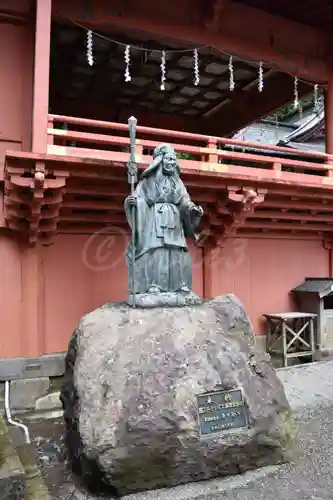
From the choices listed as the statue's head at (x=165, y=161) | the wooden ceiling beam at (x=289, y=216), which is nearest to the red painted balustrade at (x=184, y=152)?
the wooden ceiling beam at (x=289, y=216)

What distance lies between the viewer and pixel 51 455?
16.3 feet

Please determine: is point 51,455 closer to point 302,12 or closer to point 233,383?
point 233,383

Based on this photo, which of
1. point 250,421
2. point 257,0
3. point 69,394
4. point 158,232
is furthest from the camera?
point 257,0

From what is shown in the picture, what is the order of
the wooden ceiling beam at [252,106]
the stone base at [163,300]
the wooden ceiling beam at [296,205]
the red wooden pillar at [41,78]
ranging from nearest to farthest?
the stone base at [163,300], the red wooden pillar at [41,78], the wooden ceiling beam at [296,205], the wooden ceiling beam at [252,106]

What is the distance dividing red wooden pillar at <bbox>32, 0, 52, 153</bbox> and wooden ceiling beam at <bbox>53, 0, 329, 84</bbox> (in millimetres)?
858

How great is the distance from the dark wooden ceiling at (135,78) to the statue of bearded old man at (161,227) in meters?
4.36

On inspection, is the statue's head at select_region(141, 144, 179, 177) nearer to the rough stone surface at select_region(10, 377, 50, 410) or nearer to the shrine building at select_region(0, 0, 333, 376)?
the shrine building at select_region(0, 0, 333, 376)

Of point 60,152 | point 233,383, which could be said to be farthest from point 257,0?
point 233,383

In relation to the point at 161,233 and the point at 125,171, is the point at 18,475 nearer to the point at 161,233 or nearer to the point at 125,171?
the point at 161,233

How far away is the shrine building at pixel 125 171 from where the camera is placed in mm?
6500

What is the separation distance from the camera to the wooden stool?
8719mm

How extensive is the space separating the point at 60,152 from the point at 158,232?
206 centimetres

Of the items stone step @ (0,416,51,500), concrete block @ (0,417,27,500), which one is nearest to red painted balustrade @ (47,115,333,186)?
stone step @ (0,416,51,500)

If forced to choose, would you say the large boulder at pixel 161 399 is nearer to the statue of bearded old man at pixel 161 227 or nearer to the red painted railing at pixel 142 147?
the statue of bearded old man at pixel 161 227
